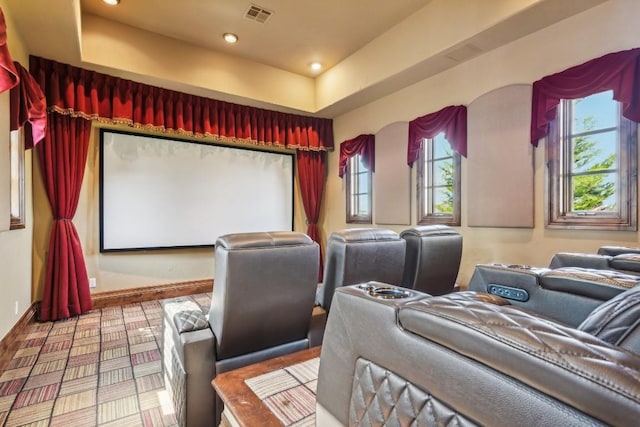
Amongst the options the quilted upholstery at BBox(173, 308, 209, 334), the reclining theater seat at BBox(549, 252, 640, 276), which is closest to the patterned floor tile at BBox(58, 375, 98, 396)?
the quilted upholstery at BBox(173, 308, 209, 334)

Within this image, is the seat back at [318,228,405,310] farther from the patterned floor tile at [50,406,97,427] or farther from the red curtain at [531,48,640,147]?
the red curtain at [531,48,640,147]

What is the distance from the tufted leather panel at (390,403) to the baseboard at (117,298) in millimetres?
2819

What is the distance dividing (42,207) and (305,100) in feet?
12.0

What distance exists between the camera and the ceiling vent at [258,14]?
3250 millimetres

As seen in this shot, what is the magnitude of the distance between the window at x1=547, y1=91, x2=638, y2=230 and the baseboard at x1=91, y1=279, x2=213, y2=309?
4.24m

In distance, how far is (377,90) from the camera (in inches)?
163

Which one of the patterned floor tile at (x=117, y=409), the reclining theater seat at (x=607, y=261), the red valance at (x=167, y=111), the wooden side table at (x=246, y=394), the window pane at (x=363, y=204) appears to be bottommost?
the patterned floor tile at (x=117, y=409)

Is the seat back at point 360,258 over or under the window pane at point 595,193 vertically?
under

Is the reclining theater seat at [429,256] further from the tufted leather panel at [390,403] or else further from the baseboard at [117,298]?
the baseboard at [117,298]

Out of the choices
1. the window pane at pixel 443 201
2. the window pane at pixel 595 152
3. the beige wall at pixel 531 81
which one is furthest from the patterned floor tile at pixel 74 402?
the window pane at pixel 595 152

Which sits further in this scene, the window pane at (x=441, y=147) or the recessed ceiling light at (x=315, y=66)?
the recessed ceiling light at (x=315, y=66)

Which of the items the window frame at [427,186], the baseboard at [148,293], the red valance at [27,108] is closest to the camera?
the red valance at [27,108]

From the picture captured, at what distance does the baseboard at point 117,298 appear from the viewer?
2.35 meters

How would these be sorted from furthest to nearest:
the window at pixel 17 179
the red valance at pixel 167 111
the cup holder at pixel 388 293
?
the red valance at pixel 167 111
the window at pixel 17 179
the cup holder at pixel 388 293
